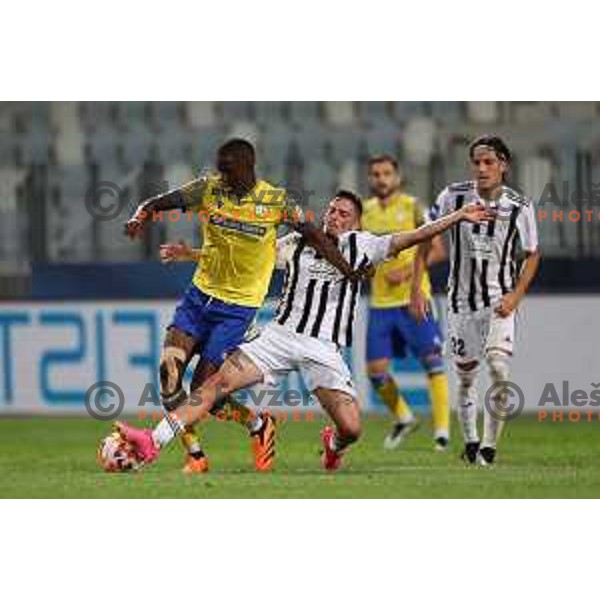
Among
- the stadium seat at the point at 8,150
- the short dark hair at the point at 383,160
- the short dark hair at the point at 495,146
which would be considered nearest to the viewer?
the short dark hair at the point at 495,146

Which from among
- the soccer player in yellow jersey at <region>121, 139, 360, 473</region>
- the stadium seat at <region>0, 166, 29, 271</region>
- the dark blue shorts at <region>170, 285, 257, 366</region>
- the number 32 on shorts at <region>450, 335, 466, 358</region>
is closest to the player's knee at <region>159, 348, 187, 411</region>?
Result: the soccer player in yellow jersey at <region>121, 139, 360, 473</region>

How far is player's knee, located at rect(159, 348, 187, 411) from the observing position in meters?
9.07

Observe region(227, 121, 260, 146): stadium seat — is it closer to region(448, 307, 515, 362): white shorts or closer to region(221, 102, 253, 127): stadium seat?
region(221, 102, 253, 127): stadium seat

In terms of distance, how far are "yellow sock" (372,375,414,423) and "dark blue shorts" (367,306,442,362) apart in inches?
5.2

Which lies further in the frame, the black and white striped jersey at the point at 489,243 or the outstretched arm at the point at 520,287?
the black and white striped jersey at the point at 489,243

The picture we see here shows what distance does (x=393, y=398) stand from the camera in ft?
35.2

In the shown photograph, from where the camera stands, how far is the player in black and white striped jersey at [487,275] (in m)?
9.38

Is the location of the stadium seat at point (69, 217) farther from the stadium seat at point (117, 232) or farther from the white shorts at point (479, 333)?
the white shorts at point (479, 333)

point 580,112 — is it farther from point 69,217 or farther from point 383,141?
point 69,217

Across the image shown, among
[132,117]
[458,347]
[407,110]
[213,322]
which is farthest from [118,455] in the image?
[407,110]

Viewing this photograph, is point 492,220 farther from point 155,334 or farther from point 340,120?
point 155,334

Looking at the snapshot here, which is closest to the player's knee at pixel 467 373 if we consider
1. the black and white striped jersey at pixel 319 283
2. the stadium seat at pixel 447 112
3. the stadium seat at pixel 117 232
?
the black and white striped jersey at pixel 319 283
